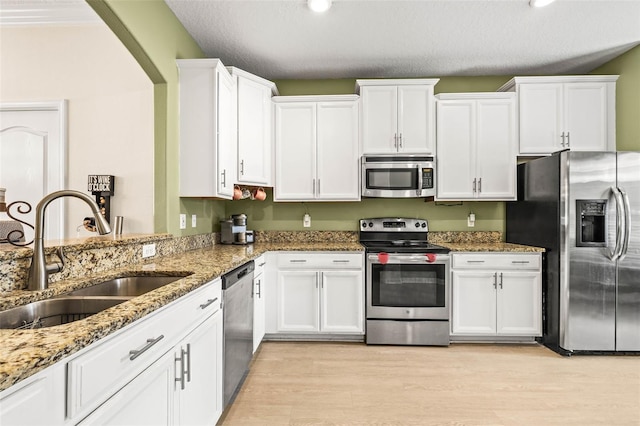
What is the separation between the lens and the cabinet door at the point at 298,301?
3.14m

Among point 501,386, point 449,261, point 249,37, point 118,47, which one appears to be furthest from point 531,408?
point 118,47

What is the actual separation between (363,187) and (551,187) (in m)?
1.64

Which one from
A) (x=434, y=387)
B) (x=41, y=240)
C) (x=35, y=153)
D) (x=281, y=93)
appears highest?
(x=281, y=93)

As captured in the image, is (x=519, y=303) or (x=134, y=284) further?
(x=519, y=303)

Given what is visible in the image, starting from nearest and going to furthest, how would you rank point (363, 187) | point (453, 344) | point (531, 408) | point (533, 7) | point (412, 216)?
point (531, 408) → point (533, 7) → point (453, 344) → point (363, 187) → point (412, 216)

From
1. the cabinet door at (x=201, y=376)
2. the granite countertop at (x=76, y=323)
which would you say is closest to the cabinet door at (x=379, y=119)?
the granite countertop at (x=76, y=323)

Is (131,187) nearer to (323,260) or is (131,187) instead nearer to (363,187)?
(323,260)

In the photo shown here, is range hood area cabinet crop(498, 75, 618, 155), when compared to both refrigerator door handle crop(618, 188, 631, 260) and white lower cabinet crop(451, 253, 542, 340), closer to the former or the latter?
refrigerator door handle crop(618, 188, 631, 260)

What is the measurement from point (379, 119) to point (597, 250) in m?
2.19

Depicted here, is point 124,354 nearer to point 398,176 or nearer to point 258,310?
point 258,310

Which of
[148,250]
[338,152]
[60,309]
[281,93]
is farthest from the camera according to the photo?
[281,93]

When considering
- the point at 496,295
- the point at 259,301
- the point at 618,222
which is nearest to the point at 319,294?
the point at 259,301

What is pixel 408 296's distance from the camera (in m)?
3.09

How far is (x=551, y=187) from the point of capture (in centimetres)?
296
